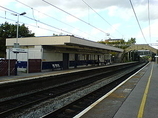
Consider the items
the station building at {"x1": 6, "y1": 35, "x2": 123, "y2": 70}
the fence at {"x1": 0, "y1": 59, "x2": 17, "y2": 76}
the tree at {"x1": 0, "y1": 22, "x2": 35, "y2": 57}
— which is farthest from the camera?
the tree at {"x1": 0, "y1": 22, "x2": 35, "y2": 57}

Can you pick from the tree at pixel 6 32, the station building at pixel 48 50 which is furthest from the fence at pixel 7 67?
the tree at pixel 6 32

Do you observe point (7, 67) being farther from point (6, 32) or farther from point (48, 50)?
point (6, 32)

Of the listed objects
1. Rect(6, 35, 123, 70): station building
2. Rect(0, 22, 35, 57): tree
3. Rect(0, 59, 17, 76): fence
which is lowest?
Rect(0, 59, 17, 76): fence

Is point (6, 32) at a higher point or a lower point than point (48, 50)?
higher

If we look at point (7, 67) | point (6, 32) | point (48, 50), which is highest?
point (6, 32)

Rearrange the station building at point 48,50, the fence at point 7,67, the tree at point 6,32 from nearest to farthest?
the fence at point 7,67
the station building at point 48,50
the tree at point 6,32

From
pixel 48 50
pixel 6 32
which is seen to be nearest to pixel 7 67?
pixel 48 50

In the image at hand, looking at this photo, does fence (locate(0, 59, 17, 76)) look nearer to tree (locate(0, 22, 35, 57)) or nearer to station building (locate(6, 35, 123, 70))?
station building (locate(6, 35, 123, 70))

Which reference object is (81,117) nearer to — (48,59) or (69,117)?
(69,117)

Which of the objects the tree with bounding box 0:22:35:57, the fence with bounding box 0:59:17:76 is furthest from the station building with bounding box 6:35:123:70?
the tree with bounding box 0:22:35:57

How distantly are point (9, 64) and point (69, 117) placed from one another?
472 inches

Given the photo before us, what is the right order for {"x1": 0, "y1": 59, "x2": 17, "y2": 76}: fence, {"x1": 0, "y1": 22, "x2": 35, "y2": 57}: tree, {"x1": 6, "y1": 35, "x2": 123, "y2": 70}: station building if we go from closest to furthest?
{"x1": 0, "y1": 59, "x2": 17, "y2": 76}: fence → {"x1": 6, "y1": 35, "x2": 123, "y2": 70}: station building → {"x1": 0, "y1": 22, "x2": 35, "y2": 57}: tree

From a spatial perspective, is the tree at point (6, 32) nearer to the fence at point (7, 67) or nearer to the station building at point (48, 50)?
the station building at point (48, 50)

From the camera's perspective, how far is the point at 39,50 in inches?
893
